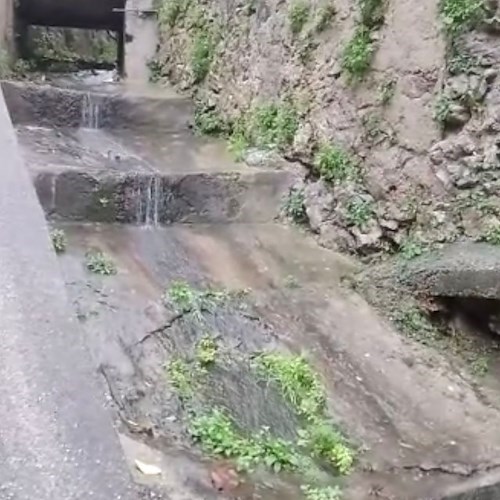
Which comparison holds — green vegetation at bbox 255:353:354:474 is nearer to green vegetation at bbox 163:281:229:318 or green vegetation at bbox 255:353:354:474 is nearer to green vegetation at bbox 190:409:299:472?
green vegetation at bbox 190:409:299:472

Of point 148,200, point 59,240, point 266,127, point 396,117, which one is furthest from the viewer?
point 266,127

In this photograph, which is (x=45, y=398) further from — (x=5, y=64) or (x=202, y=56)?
(x=5, y=64)

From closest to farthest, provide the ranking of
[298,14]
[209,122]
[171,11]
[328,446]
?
[328,446], [298,14], [209,122], [171,11]

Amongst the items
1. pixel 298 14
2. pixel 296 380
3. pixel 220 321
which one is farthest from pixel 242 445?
pixel 298 14

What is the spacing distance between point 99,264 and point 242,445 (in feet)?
6.21

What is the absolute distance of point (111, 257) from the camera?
16.4 feet

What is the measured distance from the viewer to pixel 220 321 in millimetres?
4359

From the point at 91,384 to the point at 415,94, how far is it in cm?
425

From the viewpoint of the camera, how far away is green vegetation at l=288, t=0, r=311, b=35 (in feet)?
20.6

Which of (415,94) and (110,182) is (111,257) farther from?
(415,94)

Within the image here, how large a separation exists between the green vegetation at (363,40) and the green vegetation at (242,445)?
10.2 feet

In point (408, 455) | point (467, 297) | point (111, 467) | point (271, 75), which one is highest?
point (111, 467)

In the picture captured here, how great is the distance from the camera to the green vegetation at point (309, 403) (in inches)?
132

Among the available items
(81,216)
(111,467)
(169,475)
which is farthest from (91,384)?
(81,216)
